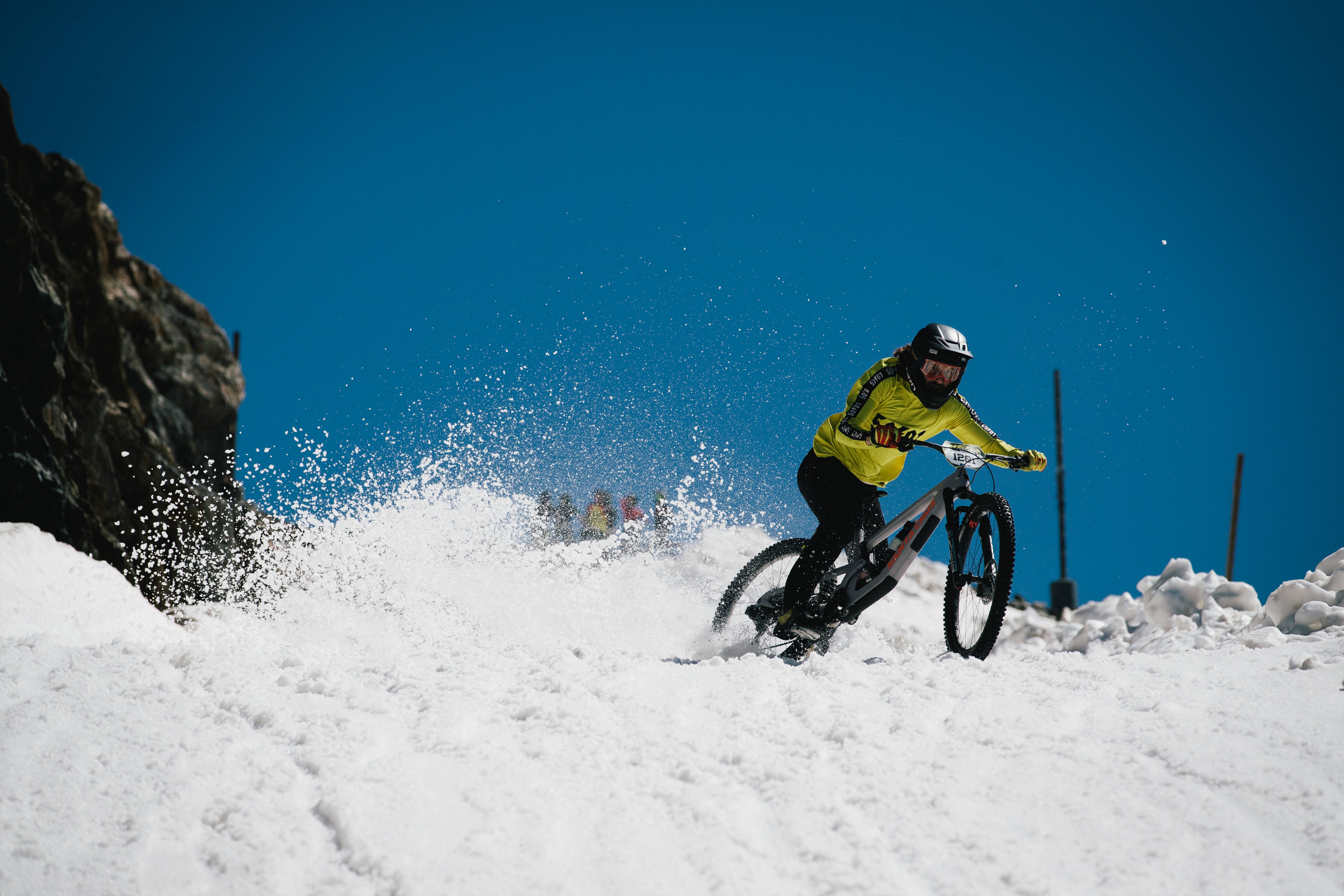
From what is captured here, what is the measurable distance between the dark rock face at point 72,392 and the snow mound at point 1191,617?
7.84m

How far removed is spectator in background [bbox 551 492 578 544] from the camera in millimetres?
8938

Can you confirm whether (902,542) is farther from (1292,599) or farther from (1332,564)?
(1332,564)

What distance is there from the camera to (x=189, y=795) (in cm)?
219

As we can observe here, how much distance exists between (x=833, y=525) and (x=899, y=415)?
2.78 ft

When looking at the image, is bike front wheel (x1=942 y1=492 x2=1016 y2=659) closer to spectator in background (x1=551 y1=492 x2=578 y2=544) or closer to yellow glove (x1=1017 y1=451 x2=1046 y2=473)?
yellow glove (x1=1017 y1=451 x2=1046 y2=473)

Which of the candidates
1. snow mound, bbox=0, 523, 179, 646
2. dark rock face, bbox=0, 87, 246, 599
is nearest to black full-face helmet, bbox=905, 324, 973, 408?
snow mound, bbox=0, 523, 179, 646

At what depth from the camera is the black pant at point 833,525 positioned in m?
4.89

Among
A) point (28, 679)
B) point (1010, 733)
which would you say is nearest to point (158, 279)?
point (28, 679)

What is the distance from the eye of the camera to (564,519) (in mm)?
9398

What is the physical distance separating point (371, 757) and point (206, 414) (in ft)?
74.3

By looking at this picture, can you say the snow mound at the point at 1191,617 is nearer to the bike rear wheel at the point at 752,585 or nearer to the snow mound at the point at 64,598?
the bike rear wheel at the point at 752,585

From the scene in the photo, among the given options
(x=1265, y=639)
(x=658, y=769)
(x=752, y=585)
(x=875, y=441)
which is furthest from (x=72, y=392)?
(x=1265, y=639)

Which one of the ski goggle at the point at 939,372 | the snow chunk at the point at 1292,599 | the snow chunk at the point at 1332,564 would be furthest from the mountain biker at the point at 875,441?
the snow chunk at the point at 1332,564

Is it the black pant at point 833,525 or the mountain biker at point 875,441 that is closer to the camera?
the mountain biker at point 875,441
